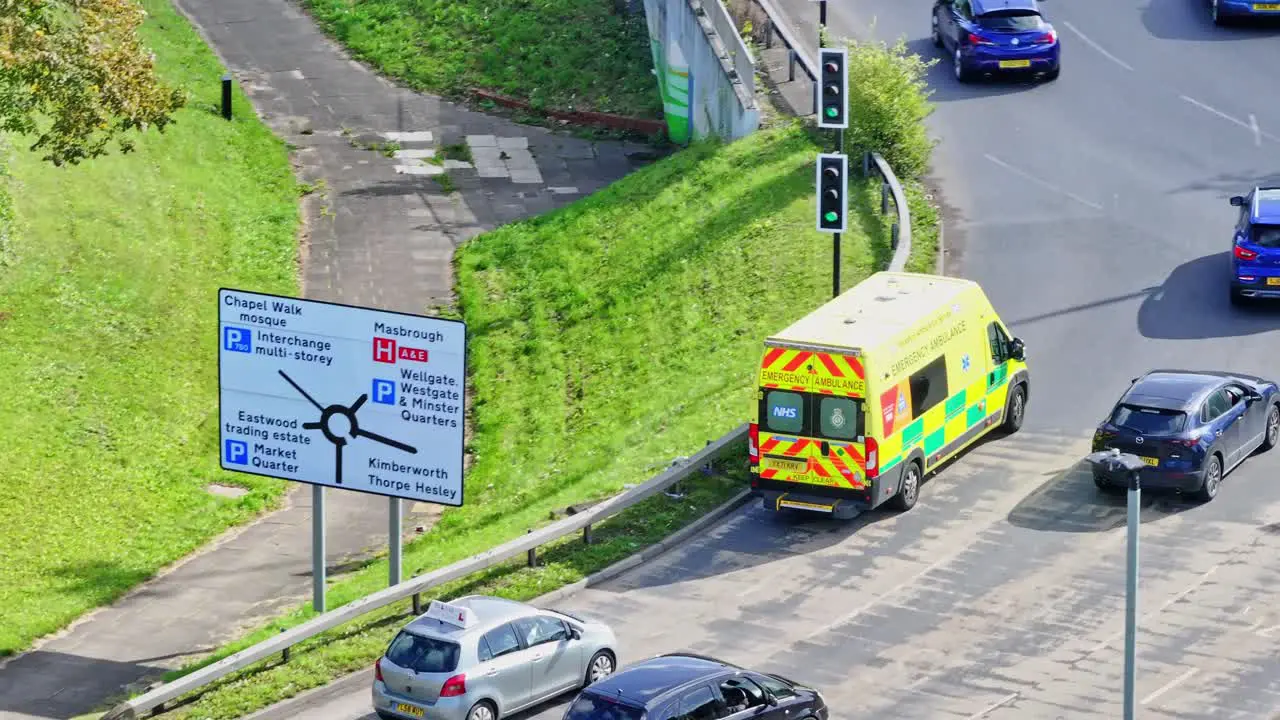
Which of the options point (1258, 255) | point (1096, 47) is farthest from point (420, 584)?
point (1096, 47)

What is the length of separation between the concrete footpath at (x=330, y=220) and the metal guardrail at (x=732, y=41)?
165 inches

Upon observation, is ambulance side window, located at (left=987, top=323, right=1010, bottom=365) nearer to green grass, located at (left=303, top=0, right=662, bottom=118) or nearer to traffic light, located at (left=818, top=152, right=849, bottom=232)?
traffic light, located at (left=818, top=152, right=849, bottom=232)

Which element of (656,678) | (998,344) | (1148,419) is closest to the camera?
(656,678)

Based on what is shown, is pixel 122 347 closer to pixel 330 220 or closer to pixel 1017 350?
pixel 330 220

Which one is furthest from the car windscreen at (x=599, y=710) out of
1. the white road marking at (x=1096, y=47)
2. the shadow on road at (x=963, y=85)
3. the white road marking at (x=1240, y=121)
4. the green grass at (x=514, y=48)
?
the green grass at (x=514, y=48)

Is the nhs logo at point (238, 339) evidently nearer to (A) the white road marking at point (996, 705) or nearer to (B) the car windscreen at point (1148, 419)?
(A) the white road marking at point (996, 705)

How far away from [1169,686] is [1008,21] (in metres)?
25.7

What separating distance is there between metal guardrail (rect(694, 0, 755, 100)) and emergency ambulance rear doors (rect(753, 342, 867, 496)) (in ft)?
58.4

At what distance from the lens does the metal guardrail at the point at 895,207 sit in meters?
36.8

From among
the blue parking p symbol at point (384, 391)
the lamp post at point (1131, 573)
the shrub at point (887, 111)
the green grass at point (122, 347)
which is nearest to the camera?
the lamp post at point (1131, 573)

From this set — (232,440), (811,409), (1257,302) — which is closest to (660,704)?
(811,409)

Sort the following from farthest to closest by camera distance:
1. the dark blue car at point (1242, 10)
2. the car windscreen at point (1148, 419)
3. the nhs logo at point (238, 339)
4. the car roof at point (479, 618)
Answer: the dark blue car at point (1242, 10) → the car windscreen at point (1148, 419) → the nhs logo at point (238, 339) → the car roof at point (479, 618)

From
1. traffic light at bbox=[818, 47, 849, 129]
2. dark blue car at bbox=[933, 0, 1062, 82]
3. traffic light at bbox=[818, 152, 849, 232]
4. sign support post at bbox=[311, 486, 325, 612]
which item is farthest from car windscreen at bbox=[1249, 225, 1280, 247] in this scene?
sign support post at bbox=[311, 486, 325, 612]

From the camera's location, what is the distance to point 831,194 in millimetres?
33531
